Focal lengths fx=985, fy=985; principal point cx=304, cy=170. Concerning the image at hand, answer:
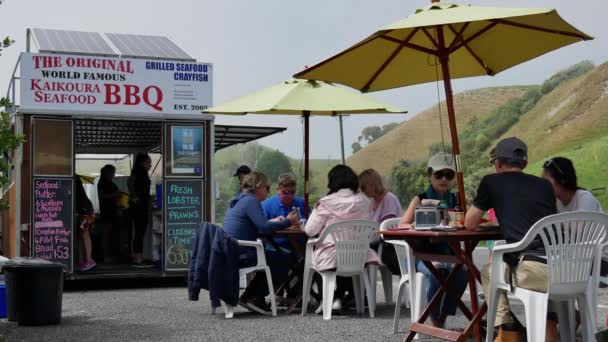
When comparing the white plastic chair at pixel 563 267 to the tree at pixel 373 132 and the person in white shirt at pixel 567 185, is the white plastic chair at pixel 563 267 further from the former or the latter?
the tree at pixel 373 132

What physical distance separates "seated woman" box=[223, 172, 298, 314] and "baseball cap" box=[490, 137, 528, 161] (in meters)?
3.34

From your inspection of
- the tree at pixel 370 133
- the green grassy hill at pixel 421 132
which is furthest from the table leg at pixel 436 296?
the tree at pixel 370 133

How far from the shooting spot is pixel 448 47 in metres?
7.11

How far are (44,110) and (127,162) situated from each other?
6.49m

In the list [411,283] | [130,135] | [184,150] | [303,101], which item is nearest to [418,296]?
[411,283]

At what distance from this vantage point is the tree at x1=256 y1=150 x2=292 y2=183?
79438mm

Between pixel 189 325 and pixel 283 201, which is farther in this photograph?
pixel 283 201

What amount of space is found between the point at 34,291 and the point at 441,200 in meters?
3.66

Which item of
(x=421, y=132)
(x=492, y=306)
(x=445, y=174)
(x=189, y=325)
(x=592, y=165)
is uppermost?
(x=421, y=132)

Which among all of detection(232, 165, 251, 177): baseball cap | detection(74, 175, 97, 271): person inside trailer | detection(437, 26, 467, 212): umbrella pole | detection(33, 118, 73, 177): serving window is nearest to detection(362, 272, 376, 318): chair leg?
detection(437, 26, 467, 212): umbrella pole

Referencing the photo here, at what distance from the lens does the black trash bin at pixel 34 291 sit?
851 cm

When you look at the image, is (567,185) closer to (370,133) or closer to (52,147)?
(52,147)

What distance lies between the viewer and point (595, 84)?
72812 millimetres

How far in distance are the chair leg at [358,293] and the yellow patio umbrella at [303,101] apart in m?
1.56
